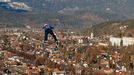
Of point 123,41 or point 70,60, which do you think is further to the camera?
point 123,41

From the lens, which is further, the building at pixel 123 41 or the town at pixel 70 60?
the building at pixel 123 41

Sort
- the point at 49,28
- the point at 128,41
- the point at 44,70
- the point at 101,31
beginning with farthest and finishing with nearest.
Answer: the point at 101,31
the point at 128,41
the point at 44,70
the point at 49,28

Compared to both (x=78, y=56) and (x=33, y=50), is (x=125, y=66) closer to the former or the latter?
(x=78, y=56)

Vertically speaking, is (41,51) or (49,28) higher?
(49,28)

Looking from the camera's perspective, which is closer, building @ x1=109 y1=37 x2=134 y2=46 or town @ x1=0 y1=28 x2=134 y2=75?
town @ x1=0 y1=28 x2=134 y2=75

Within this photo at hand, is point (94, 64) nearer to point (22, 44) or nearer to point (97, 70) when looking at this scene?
point (97, 70)

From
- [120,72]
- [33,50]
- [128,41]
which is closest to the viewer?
[120,72]

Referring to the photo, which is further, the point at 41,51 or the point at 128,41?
the point at 128,41

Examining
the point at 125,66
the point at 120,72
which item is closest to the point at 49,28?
the point at 120,72

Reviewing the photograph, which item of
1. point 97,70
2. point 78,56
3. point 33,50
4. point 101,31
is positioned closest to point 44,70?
point 97,70
